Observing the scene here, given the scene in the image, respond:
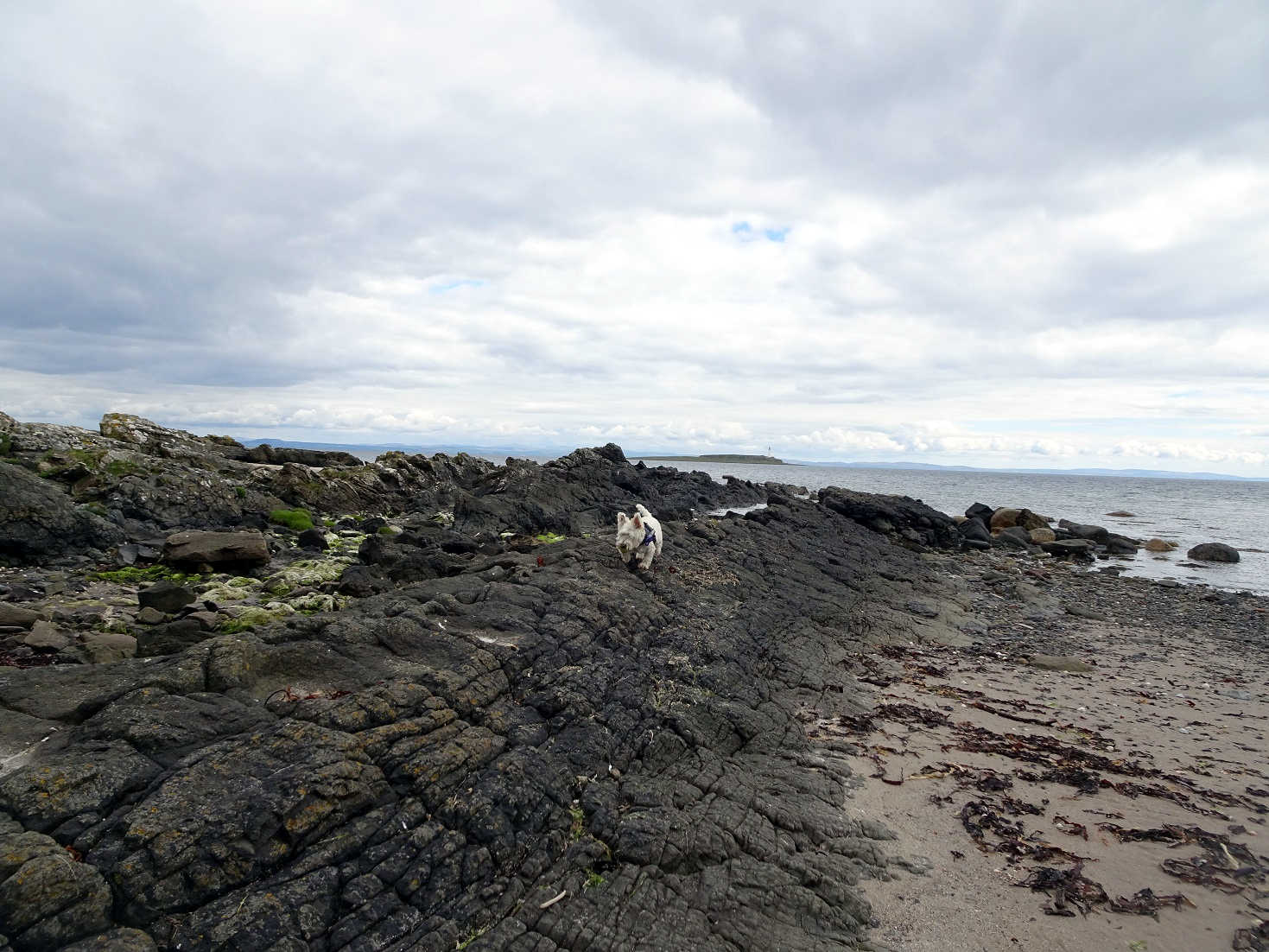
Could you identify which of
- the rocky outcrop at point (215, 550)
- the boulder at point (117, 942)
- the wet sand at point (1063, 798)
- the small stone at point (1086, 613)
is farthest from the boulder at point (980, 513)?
the boulder at point (117, 942)

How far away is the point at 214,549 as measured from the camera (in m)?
13.7

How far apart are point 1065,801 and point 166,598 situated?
13153 millimetres

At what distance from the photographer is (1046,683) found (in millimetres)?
12969

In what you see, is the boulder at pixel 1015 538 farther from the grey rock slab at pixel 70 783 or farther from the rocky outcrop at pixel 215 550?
the grey rock slab at pixel 70 783

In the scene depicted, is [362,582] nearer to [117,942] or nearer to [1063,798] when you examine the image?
[117,942]

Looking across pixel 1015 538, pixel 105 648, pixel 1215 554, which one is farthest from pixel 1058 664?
pixel 1215 554

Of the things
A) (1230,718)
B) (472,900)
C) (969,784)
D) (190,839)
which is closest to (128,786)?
(190,839)

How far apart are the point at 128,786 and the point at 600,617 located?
6169 millimetres

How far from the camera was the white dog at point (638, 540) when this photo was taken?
1319cm

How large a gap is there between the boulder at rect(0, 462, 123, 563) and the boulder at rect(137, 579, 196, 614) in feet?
18.1

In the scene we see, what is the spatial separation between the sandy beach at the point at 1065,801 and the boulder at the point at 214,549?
12083 mm

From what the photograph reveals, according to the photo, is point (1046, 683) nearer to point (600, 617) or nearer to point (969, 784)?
point (969, 784)

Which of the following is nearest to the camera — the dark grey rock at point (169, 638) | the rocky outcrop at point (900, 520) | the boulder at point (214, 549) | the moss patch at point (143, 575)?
the dark grey rock at point (169, 638)

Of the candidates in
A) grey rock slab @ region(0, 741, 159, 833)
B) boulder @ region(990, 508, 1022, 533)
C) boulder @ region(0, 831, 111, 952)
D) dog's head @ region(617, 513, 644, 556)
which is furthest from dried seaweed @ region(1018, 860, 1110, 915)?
boulder @ region(990, 508, 1022, 533)
